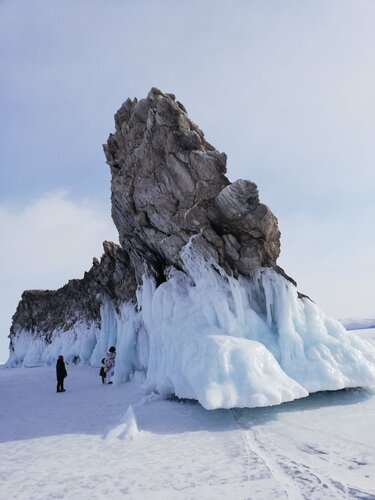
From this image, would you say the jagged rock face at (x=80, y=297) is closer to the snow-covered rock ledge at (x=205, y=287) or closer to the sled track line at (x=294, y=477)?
the snow-covered rock ledge at (x=205, y=287)

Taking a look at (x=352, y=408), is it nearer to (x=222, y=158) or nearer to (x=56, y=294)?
(x=222, y=158)

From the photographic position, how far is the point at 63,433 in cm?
1065

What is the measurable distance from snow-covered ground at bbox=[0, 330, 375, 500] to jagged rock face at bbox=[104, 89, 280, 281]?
6.17 metres

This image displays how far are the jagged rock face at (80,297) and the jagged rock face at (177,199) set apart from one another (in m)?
6.97

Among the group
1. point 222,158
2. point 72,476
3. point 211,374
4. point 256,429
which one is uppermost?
point 222,158

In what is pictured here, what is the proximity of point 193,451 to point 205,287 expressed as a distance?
8237 mm

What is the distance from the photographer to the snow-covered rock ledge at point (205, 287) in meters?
12.5

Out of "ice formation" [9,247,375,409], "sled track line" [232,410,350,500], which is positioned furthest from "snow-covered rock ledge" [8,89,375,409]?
"sled track line" [232,410,350,500]

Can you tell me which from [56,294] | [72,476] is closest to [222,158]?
[72,476]

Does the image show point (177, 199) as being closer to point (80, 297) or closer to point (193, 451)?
point (193, 451)

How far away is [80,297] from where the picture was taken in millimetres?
51156

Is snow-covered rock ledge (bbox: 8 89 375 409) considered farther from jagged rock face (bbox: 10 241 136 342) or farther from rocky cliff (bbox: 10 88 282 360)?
jagged rock face (bbox: 10 241 136 342)

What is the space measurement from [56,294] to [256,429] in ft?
180

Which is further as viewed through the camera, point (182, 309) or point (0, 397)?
point (0, 397)
